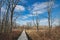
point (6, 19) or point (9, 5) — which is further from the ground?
point (9, 5)

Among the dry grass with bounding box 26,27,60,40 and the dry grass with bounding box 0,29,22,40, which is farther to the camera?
the dry grass with bounding box 26,27,60,40

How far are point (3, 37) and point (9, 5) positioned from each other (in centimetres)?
233

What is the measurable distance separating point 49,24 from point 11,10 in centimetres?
325

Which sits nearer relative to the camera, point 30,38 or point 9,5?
point 30,38

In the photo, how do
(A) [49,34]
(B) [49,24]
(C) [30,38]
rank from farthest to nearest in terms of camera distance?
(B) [49,24]
(A) [49,34]
(C) [30,38]

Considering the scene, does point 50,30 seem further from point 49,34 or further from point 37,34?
point 37,34

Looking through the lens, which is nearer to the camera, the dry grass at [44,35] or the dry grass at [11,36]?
the dry grass at [11,36]

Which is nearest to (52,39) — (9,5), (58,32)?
(58,32)

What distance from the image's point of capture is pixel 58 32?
7.79 metres

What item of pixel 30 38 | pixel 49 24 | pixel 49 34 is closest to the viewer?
pixel 30 38

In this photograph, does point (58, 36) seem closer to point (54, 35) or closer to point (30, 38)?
point (54, 35)

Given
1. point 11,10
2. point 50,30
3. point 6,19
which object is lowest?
point 50,30

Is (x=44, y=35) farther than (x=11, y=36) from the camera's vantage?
Yes

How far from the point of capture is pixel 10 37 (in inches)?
290
